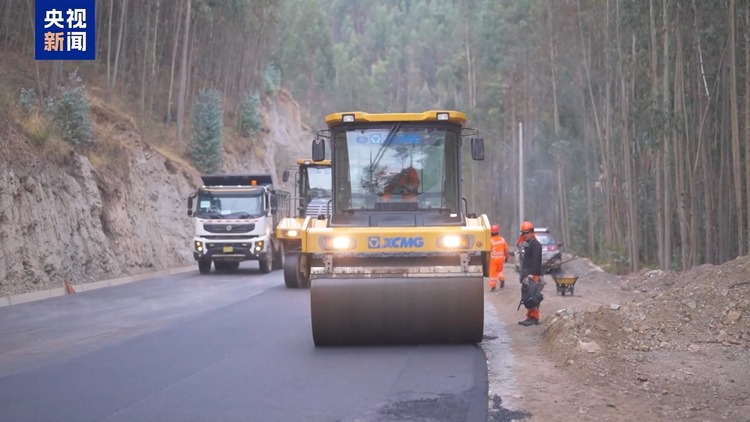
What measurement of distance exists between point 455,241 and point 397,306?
1.16 m

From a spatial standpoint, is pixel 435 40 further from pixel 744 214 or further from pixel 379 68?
pixel 744 214

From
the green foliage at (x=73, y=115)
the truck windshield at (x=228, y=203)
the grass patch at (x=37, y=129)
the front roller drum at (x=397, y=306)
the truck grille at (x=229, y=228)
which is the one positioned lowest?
the front roller drum at (x=397, y=306)

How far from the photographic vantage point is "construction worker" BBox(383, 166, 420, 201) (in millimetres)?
12625

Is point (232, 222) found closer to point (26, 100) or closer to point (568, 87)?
point (26, 100)

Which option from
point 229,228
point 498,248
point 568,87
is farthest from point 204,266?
point 568,87

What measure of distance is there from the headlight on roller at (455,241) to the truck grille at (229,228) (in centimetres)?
1775

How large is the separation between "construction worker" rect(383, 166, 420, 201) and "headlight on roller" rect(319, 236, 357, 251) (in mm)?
1553

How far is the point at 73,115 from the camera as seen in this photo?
28.4 m

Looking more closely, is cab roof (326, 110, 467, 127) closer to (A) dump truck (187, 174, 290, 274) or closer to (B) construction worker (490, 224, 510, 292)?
(B) construction worker (490, 224, 510, 292)

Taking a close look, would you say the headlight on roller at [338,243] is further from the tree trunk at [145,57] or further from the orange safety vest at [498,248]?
the tree trunk at [145,57]

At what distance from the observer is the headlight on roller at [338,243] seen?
1125cm

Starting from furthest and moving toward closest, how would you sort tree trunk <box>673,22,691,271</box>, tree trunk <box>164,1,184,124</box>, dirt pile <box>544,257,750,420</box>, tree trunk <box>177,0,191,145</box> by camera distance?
tree trunk <box>164,1,184,124</box>, tree trunk <box>177,0,191,145</box>, tree trunk <box>673,22,691,271</box>, dirt pile <box>544,257,750,420</box>

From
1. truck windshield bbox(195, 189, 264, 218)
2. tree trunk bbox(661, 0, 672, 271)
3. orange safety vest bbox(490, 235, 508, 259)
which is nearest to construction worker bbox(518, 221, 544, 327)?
orange safety vest bbox(490, 235, 508, 259)

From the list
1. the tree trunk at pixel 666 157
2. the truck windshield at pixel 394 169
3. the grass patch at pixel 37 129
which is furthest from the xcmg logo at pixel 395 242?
the grass patch at pixel 37 129
